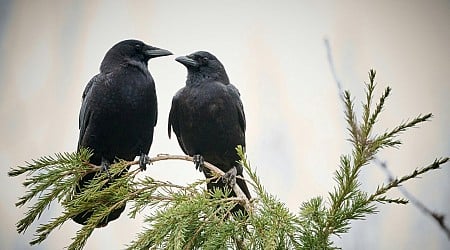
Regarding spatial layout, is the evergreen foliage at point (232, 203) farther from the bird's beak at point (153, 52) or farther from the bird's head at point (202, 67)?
the bird's head at point (202, 67)

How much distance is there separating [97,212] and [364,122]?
59cm

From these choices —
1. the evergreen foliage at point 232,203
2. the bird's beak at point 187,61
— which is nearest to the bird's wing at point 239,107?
the bird's beak at point 187,61

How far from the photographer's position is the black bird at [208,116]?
1991mm

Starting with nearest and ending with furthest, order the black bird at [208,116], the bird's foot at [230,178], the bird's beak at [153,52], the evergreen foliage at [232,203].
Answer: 1. the evergreen foliage at [232,203]
2. the bird's foot at [230,178]
3. the bird's beak at [153,52]
4. the black bird at [208,116]

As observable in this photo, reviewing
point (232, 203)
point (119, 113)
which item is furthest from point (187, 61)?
point (232, 203)

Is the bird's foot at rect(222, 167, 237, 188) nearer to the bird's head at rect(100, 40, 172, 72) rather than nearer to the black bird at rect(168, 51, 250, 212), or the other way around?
the black bird at rect(168, 51, 250, 212)

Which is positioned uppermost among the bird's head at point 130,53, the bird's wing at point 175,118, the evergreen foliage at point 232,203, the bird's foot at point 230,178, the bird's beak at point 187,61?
the bird's beak at point 187,61

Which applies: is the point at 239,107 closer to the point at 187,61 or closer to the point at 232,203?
the point at 187,61

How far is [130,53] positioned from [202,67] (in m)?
0.29

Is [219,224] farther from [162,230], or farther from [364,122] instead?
[364,122]

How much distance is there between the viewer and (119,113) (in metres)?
1.77

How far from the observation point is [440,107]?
87.9 inches

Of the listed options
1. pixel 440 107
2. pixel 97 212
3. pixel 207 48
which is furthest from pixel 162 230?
pixel 440 107

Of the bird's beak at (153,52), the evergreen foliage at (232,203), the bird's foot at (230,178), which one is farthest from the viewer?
the bird's beak at (153,52)
